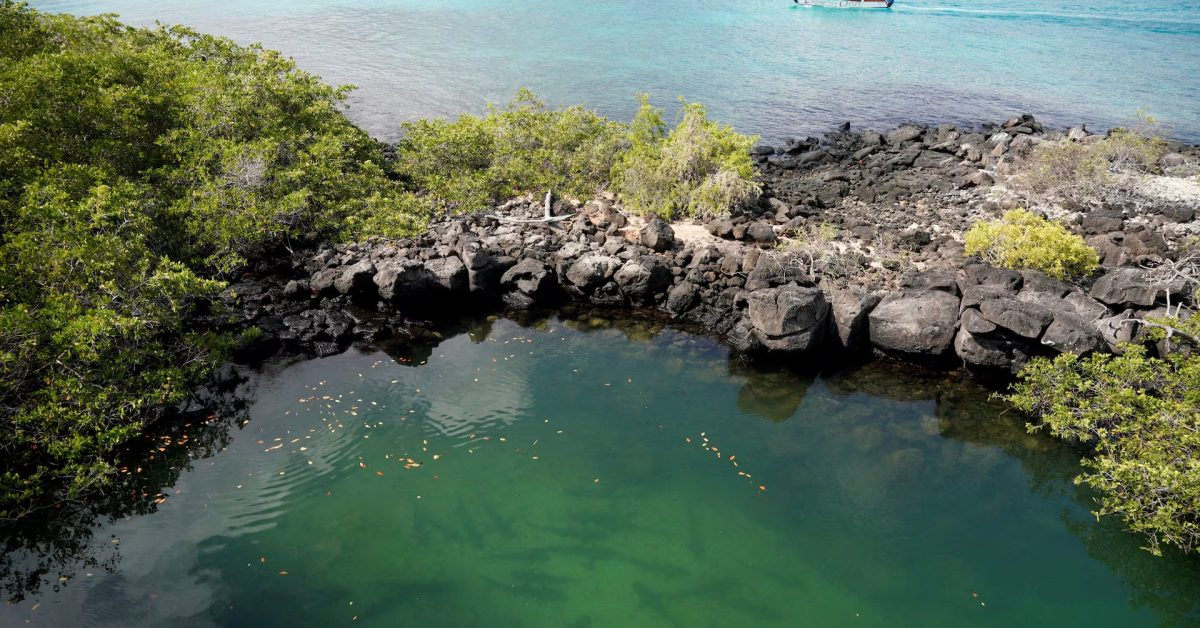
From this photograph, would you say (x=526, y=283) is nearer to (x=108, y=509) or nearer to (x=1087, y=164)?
(x=108, y=509)

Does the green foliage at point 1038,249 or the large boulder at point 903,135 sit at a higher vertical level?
the large boulder at point 903,135

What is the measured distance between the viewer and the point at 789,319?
17.7m

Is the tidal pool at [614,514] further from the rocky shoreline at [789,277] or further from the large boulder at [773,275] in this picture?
the large boulder at [773,275]

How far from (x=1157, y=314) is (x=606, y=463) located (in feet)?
46.6

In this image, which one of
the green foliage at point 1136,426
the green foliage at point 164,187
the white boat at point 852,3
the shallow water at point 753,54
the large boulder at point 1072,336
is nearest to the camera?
the green foliage at point 1136,426

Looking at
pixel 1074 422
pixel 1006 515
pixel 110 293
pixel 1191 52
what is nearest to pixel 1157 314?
Result: pixel 1074 422

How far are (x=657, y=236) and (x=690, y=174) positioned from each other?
4.30m

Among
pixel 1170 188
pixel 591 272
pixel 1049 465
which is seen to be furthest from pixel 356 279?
pixel 1170 188

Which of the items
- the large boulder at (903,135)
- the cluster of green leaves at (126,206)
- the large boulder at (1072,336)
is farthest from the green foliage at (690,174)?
the large boulder at (903,135)

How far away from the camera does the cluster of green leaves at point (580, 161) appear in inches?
992

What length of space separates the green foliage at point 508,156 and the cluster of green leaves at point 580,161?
0.04 metres

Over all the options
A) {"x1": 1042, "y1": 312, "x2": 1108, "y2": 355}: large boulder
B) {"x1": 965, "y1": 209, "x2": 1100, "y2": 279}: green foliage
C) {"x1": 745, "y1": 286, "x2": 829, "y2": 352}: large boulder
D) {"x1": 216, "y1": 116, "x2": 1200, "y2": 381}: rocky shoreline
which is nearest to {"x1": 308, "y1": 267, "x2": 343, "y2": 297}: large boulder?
{"x1": 216, "y1": 116, "x2": 1200, "y2": 381}: rocky shoreline

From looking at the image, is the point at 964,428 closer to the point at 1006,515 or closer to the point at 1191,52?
the point at 1006,515

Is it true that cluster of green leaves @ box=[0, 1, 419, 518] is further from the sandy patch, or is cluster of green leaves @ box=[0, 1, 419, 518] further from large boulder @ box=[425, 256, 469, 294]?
the sandy patch
